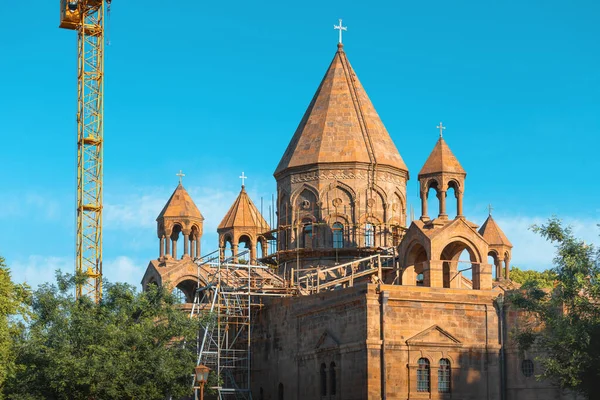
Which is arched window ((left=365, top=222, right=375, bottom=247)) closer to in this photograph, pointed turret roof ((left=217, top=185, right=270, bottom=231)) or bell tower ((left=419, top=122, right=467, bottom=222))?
bell tower ((left=419, top=122, right=467, bottom=222))

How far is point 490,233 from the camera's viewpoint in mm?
68812

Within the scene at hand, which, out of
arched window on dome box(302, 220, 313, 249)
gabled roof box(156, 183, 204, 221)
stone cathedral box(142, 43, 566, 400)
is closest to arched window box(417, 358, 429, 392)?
stone cathedral box(142, 43, 566, 400)

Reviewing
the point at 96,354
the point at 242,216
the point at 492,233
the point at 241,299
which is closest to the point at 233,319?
the point at 241,299

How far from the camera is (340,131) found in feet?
193

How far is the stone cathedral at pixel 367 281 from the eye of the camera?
155 feet

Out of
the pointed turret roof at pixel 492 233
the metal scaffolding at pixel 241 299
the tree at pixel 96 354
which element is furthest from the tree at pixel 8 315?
the pointed turret roof at pixel 492 233

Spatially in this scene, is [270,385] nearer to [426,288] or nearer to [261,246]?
[426,288]

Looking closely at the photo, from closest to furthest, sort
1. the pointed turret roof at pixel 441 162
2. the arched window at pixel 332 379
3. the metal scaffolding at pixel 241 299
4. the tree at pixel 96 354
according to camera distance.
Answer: the tree at pixel 96 354 < the arched window at pixel 332 379 < the pointed turret roof at pixel 441 162 < the metal scaffolding at pixel 241 299

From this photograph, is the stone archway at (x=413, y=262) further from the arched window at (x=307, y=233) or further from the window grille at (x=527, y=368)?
the arched window at (x=307, y=233)

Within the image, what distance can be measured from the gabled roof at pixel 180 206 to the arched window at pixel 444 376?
2204 cm

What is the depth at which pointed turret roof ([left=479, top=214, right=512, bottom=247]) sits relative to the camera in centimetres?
6856

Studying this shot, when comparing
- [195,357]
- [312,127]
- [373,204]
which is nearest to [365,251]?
[373,204]

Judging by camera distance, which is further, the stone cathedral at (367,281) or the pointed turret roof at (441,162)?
the pointed turret roof at (441,162)

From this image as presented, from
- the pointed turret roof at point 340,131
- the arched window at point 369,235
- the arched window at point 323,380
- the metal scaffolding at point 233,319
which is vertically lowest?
the arched window at point 323,380
